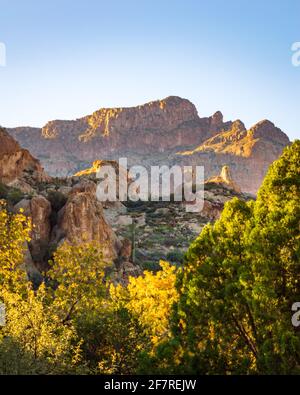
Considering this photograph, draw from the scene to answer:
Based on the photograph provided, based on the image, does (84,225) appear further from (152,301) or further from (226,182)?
(226,182)

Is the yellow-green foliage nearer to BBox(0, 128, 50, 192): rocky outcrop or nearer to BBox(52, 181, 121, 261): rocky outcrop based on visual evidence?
BBox(52, 181, 121, 261): rocky outcrop

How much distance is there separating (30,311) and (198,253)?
689cm

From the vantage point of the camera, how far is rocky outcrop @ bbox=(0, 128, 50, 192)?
68.5 metres

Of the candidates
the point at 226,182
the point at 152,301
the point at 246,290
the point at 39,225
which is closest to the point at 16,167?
the point at 39,225

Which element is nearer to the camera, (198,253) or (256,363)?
(256,363)

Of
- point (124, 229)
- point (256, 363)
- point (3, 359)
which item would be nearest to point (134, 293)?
point (3, 359)

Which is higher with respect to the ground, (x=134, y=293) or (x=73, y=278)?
(x=73, y=278)

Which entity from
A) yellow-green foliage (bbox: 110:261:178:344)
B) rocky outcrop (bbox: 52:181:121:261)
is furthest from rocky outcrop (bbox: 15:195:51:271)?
yellow-green foliage (bbox: 110:261:178:344)

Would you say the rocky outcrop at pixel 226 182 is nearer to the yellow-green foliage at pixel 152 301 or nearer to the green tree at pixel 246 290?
the yellow-green foliage at pixel 152 301

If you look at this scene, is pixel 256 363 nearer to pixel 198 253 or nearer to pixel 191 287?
pixel 191 287

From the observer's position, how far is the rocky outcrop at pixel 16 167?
68.5 meters

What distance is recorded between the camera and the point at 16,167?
240ft

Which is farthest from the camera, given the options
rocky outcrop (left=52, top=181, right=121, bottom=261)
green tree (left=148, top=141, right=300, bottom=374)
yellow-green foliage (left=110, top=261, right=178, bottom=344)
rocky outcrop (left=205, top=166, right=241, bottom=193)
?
rocky outcrop (left=205, top=166, right=241, bottom=193)

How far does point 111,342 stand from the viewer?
65.8 feet
